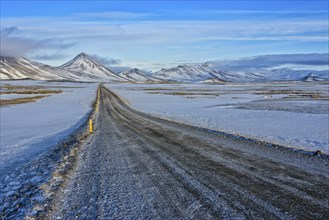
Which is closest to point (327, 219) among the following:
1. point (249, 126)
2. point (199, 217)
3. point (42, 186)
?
point (199, 217)

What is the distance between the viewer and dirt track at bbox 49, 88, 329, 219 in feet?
23.9

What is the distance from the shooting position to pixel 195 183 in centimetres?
923

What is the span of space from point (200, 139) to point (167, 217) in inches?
406

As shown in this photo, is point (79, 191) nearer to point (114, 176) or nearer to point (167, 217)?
point (114, 176)

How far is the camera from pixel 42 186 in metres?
9.53

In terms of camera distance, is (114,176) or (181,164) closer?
(114,176)

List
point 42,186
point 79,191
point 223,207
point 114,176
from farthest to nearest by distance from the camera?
point 114,176, point 42,186, point 79,191, point 223,207

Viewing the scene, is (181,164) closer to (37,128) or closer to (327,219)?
(327,219)

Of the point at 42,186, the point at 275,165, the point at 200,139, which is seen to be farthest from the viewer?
the point at 200,139

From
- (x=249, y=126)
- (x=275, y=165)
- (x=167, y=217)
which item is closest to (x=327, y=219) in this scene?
(x=167, y=217)

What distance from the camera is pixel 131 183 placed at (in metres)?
9.57

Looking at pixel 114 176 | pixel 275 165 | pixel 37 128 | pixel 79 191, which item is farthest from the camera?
pixel 37 128

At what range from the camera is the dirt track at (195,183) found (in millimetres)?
7281

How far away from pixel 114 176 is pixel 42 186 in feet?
7.12
